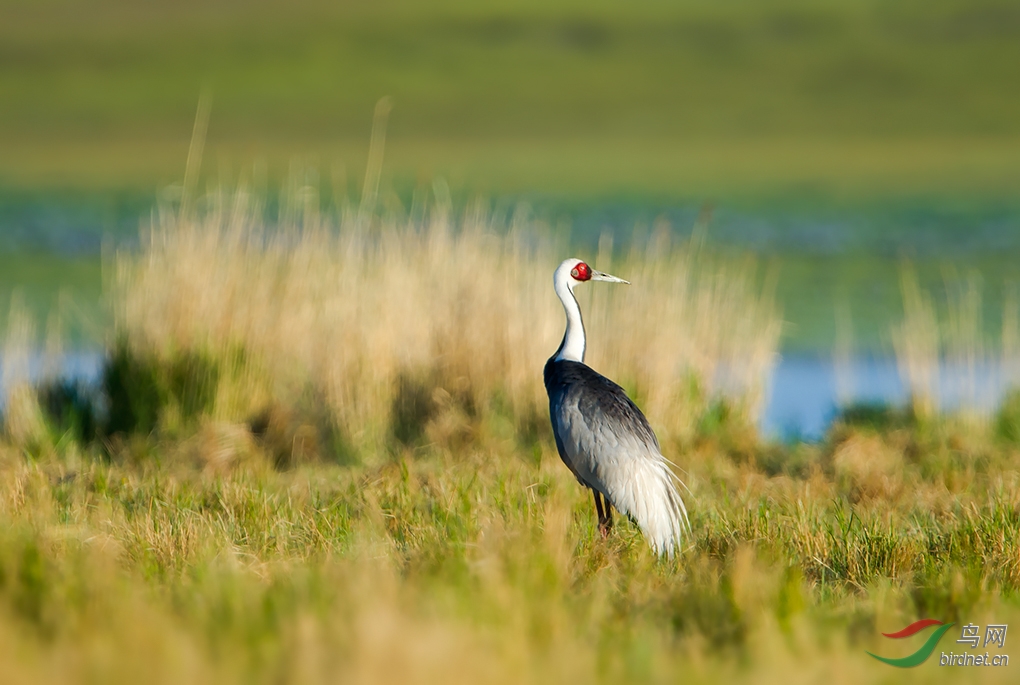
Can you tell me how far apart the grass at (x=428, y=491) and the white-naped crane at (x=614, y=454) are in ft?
0.43

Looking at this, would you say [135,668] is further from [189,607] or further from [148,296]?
[148,296]

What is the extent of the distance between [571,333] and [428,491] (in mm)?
985

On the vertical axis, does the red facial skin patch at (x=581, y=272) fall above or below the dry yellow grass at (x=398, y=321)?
above

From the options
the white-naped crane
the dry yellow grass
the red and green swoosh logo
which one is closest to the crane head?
the white-naped crane

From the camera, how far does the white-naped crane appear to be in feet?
17.1

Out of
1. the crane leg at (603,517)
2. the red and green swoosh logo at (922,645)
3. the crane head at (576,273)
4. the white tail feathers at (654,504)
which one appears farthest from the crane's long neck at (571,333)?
the red and green swoosh logo at (922,645)

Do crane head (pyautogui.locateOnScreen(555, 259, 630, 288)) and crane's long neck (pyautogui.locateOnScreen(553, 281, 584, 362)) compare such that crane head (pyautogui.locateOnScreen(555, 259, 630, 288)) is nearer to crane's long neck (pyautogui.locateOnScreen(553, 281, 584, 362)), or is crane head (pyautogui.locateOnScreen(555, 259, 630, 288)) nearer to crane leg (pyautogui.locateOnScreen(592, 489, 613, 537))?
crane's long neck (pyautogui.locateOnScreen(553, 281, 584, 362))

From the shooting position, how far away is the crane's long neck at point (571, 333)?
20.3 feet

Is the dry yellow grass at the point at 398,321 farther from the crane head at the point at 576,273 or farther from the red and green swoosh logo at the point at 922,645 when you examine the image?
the red and green swoosh logo at the point at 922,645

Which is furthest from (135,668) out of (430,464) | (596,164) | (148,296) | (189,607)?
(596,164)

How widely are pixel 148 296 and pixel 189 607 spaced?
476 centimetres

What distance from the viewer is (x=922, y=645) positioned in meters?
4.01

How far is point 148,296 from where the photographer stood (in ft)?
27.8

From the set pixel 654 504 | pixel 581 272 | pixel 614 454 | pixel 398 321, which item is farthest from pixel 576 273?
pixel 398 321
